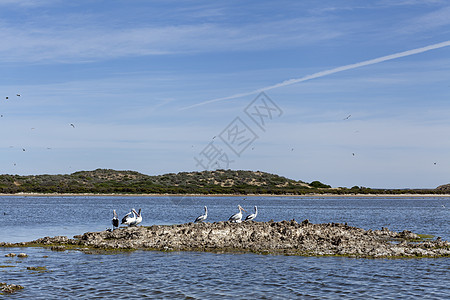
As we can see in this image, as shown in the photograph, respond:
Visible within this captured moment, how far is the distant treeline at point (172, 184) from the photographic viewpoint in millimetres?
140375

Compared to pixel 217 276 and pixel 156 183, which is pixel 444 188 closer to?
pixel 156 183

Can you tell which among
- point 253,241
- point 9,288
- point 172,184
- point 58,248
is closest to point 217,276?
point 9,288

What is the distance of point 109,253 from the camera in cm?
2555

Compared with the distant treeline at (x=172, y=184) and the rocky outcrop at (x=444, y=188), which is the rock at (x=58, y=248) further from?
the rocky outcrop at (x=444, y=188)

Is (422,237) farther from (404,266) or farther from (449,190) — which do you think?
(449,190)

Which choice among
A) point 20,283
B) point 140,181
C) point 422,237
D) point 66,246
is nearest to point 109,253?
point 66,246

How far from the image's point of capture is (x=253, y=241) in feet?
91.9

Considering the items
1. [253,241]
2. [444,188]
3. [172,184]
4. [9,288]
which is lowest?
[9,288]

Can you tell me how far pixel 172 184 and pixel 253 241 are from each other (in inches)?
5292

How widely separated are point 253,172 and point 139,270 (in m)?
173

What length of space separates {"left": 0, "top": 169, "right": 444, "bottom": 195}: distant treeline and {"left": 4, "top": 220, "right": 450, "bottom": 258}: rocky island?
105 metres

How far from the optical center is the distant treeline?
461ft

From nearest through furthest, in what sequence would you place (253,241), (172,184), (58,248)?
(58,248), (253,241), (172,184)

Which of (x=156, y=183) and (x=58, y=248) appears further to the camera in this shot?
(x=156, y=183)
